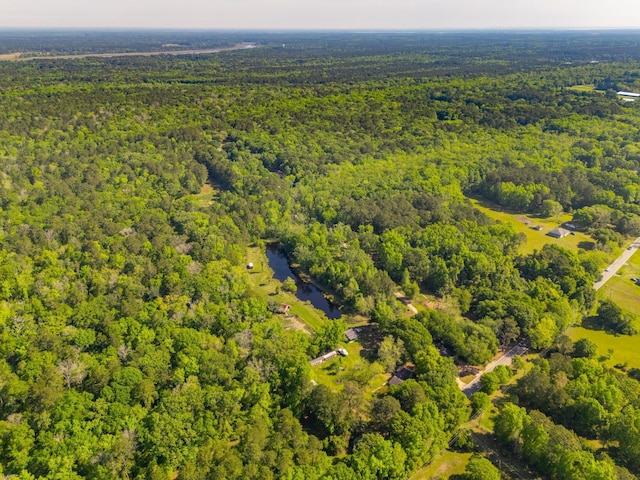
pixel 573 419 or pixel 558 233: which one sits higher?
pixel 558 233

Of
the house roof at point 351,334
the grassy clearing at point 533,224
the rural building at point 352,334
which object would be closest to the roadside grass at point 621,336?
the grassy clearing at point 533,224

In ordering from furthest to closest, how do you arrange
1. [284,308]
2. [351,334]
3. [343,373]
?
[284,308] < [351,334] < [343,373]

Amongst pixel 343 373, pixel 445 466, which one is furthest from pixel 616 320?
pixel 343 373

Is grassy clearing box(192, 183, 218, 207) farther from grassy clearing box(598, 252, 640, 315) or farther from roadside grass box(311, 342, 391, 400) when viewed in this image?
grassy clearing box(598, 252, 640, 315)

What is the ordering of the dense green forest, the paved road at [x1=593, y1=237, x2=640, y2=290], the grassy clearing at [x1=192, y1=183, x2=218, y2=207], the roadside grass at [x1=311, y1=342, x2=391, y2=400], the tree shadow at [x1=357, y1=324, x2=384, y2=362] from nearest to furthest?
the dense green forest, the roadside grass at [x1=311, y1=342, x2=391, y2=400], the tree shadow at [x1=357, y1=324, x2=384, y2=362], the paved road at [x1=593, y1=237, x2=640, y2=290], the grassy clearing at [x1=192, y1=183, x2=218, y2=207]

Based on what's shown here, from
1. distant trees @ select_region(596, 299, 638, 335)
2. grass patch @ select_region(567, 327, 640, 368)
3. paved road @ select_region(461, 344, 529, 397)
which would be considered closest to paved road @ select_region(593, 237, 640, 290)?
distant trees @ select_region(596, 299, 638, 335)

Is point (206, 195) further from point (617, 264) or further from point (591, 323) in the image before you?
point (617, 264)
